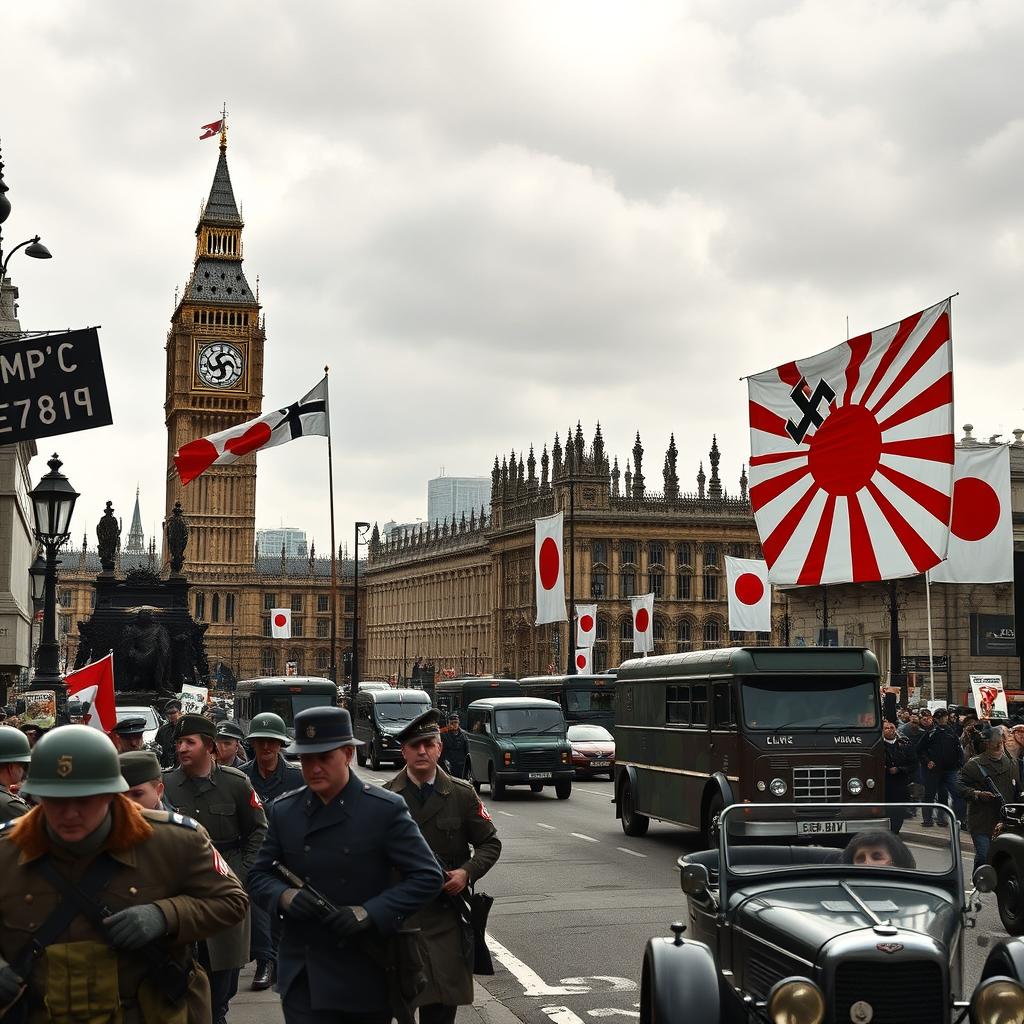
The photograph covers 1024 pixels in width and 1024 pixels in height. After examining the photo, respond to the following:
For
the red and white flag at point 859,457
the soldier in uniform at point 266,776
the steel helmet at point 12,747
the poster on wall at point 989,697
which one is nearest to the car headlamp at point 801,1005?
the steel helmet at point 12,747

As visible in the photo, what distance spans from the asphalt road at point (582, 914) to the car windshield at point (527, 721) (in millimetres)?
6515

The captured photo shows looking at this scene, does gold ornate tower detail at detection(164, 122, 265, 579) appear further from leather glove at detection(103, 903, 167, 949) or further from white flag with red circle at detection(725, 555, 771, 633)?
leather glove at detection(103, 903, 167, 949)

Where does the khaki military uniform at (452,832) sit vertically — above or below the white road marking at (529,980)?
above

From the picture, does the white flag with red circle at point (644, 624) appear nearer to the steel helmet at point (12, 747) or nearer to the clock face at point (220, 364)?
the steel helmet at point (12, 747)

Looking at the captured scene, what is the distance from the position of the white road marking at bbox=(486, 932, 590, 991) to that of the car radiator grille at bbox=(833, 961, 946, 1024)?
383 cm

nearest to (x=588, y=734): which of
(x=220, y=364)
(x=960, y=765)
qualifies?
(x=960, y=765)

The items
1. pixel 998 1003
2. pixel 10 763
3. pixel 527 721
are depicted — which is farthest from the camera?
pixel 527 721

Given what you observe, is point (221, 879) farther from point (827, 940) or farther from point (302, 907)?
point (827, 940)

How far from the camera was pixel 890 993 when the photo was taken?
6363 millimetres

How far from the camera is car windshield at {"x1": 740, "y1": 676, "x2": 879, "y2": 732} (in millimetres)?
17922

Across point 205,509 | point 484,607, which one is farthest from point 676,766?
point 205,509

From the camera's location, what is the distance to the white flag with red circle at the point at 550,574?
41094 mm

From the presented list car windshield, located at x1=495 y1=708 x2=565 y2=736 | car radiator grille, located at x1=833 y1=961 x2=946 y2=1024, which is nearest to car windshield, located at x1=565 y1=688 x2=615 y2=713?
car windshield, located at x1=495 y1=708 x2=565 y2=736

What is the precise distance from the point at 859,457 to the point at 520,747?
1548 centimetres
